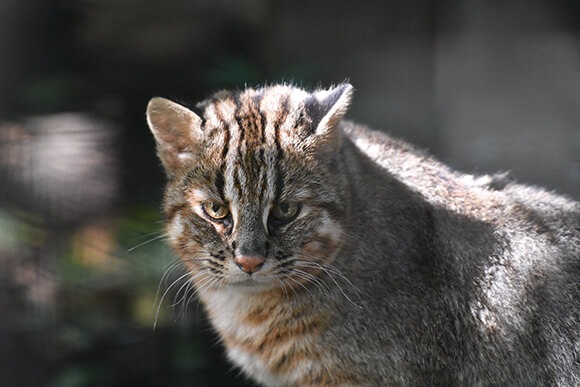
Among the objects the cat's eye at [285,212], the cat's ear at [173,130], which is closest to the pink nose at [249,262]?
the cat's eye at [285,212]

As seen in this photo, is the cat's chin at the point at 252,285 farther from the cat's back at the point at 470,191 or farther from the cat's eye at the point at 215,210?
the cat's back at the point at 470,191

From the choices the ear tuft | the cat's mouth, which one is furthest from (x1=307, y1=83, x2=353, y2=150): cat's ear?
the cat's mouth

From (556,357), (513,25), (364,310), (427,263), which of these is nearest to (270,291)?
(364,310)

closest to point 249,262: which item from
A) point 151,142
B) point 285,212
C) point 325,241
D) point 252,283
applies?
point 252,283

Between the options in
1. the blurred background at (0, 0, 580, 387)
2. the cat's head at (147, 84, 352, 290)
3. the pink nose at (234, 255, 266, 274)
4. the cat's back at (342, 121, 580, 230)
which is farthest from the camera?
the blurred background at (0, 0, 580, 387)

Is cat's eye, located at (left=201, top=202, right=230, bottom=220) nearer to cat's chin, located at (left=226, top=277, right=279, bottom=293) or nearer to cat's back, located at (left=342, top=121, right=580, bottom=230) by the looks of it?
cat's chin, located at (left=226, top=277, right=279, bottom=293)

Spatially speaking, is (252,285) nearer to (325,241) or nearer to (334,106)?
(325,241)

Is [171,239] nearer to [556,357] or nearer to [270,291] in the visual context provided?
[270,291]
